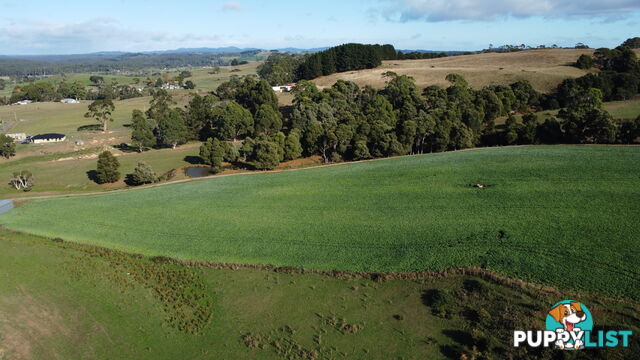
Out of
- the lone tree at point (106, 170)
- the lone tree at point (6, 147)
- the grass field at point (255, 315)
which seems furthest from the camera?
the lone tree at point (6, 147)

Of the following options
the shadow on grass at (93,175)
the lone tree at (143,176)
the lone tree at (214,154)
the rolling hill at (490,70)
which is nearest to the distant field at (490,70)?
the rolling hill at (490,70)

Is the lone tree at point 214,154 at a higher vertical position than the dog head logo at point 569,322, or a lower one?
higher

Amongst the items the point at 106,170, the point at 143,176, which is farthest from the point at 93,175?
the point at 143,176

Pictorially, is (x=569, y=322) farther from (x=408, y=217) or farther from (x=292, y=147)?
(x=292, y=147)

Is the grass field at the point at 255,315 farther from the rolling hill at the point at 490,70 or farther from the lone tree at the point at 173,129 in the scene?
the rolling hill at the point at 490,70

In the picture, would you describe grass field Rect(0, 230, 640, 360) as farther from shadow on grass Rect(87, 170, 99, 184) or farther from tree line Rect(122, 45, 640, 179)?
tree line Rect(122, 45, 640, 179)

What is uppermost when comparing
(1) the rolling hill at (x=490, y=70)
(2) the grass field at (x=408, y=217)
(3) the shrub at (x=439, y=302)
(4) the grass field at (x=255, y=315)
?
(1) the rolling hill at (x=490, y=70)

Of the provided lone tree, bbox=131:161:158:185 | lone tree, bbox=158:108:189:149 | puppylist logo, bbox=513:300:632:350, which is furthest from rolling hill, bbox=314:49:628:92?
puppylist logo, bbox=513:300:632:350
